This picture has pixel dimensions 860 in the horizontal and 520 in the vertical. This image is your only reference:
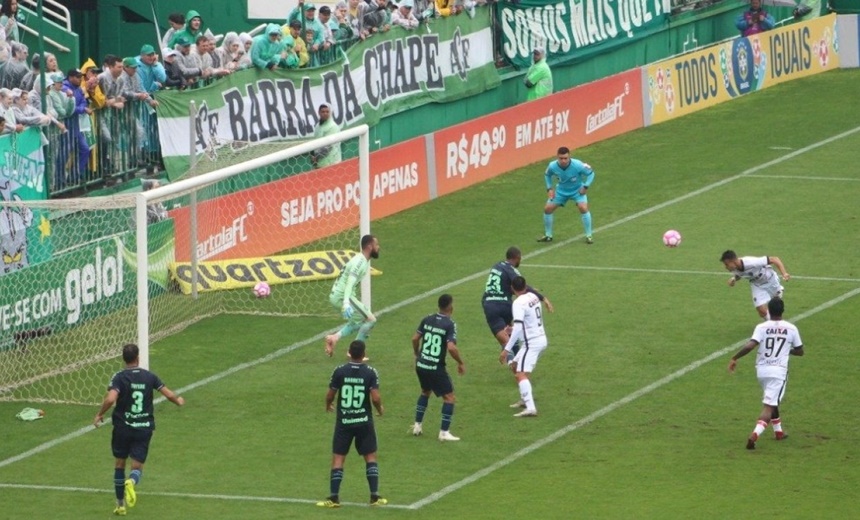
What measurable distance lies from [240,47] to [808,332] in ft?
39.5

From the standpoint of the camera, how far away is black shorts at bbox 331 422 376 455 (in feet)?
61.6

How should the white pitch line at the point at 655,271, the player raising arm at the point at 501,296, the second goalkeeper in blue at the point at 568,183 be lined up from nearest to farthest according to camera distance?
1. the player raising arm at the point at 501,296
2. the white pitch line at the point at 655,271
3. the second goalkeeper in blue at the point at 568,183

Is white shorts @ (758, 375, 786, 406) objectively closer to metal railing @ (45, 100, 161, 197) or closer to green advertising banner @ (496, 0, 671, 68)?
metal railing @ (45, 100, 161, 197)

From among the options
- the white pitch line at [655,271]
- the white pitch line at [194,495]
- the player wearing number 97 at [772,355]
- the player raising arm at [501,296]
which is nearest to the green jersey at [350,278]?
the player raising arm at [501,296]

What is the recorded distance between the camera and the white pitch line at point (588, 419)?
19.6m

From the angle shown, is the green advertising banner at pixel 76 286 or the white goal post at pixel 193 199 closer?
the white goal post at pixel 193 199

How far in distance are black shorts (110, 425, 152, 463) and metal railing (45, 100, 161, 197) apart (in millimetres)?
9561

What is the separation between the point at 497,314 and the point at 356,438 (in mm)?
5631

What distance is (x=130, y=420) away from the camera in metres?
18.8

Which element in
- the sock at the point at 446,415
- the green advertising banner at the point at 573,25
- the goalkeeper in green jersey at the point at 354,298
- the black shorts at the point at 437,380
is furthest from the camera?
the green advertising banner at the point at 573,25

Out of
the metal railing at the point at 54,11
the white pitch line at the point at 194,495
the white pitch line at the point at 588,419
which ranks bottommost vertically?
the white pitch line at the point at 588,419

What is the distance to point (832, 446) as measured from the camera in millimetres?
21125

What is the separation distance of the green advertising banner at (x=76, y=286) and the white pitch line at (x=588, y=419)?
7.49 m

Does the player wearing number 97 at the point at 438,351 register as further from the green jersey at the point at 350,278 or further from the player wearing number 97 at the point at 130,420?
the player wearing number 97 at the point at 130,420
